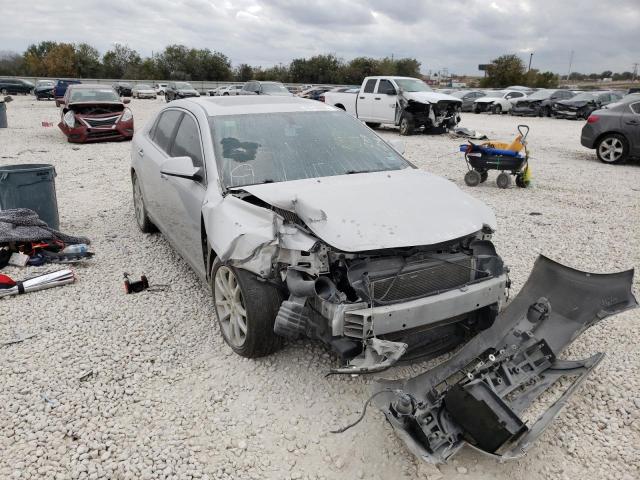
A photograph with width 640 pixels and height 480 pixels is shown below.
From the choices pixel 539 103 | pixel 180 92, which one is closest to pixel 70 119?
pixel 180 92

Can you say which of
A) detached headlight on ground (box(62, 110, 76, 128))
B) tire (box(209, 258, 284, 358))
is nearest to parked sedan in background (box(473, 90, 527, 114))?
detached headlight on ground (box(62, 110, 76, 128))

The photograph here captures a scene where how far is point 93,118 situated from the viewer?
43.0ft

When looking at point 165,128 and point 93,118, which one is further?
point 93,118

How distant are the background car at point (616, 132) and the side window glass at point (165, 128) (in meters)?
10.1

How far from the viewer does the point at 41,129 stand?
16.5 m

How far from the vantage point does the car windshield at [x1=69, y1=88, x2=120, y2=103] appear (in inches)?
541

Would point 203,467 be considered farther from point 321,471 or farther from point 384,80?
point 384,80

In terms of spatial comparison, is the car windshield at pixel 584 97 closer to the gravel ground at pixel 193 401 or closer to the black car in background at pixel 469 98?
the black car in background at pixel 469 98

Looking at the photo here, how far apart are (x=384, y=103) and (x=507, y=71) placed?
46561 mm

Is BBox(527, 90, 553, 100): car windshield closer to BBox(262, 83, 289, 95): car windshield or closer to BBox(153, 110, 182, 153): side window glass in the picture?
BBox(262, 83, 289, 95): car windshield

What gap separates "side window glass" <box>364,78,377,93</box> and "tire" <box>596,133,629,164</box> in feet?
25.7

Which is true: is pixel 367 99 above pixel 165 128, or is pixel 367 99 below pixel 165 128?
above

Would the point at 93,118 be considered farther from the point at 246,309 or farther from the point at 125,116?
the point at 246,309

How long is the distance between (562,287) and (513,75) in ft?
195
